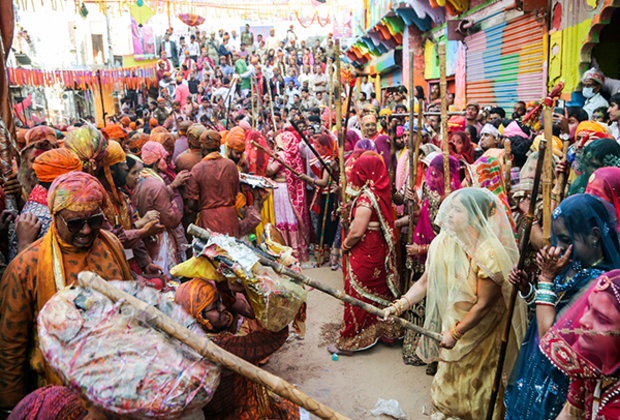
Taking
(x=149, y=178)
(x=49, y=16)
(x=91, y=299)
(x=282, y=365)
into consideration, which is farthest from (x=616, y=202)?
(x=49, y=16)

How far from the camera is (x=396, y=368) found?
4.37 metres

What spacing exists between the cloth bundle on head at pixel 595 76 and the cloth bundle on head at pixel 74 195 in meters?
6.63

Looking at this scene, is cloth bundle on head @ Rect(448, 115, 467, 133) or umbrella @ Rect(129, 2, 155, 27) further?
umbrella @ Rect(129, 2, 155, 27)

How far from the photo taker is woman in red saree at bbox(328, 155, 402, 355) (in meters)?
4.43

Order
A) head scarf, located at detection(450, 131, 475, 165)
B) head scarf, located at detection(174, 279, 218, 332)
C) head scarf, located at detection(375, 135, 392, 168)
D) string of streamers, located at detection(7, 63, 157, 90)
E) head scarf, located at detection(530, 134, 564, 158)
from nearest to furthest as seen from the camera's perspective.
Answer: head scarf, located at detection(174, 279, 218, 332)
head scarf, located at detection(530, 134, 564, 158)
head scarf, located at detection(450, 131, 475, 165)
head scarf, located at detection(375, 135, 392, 168)
string of streamers, located at detection(7, 63, 157, 90)

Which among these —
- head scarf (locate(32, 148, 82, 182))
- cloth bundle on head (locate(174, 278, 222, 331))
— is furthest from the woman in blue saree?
head scarf (locate(32, 148, 82, 182))

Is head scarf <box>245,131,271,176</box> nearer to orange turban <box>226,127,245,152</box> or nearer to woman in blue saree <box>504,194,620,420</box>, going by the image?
orange turban <box>226,127,245,152</box>

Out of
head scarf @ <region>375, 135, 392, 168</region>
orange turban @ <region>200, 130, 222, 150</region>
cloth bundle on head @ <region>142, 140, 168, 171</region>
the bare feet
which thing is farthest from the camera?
head scarf @ <region>375, 135, 392, 168</region>

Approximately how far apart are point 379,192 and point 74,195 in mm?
2868

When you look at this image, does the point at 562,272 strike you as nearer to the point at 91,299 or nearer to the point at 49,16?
the point at 91,299

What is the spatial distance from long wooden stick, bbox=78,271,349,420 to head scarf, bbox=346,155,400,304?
3.03 m

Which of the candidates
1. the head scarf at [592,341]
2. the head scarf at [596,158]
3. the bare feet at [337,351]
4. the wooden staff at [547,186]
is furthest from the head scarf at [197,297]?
the head scarf at [596,158]

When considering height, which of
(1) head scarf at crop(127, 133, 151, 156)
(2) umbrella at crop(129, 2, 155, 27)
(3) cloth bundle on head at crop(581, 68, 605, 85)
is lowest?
(1) head scarf at crop(127, 133, 151, 156)

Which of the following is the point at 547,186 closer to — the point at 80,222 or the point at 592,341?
the point at 592,341
